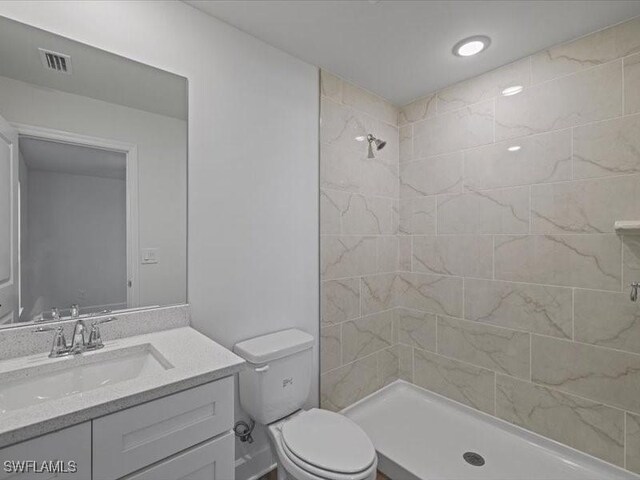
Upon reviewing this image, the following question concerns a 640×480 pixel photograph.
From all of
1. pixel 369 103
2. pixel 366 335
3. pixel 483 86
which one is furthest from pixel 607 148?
pixel 366 335

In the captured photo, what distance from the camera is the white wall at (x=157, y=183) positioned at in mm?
1332

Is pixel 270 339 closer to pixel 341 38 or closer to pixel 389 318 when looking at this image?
pixel 389 318

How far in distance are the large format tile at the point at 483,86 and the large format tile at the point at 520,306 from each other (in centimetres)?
119

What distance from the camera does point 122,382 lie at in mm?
995

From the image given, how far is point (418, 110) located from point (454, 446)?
2.25m

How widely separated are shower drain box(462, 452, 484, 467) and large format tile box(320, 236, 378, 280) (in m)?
1.19

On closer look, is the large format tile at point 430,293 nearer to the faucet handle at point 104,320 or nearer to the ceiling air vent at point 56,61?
the faucet handle at point 104,320

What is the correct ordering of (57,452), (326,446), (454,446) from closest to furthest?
(57,452) < (326,446) < (454,446)

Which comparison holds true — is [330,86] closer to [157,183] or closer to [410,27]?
[410,27]

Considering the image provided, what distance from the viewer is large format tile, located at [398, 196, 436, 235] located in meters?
2.32

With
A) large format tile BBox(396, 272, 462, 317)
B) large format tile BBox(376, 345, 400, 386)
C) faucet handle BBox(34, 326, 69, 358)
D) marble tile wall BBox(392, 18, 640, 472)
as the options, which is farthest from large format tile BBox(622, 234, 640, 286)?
faucet handle BBox(34, 326, 69, 358)

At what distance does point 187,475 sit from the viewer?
989mm

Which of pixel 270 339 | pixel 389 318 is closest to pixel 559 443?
pixel 389 318

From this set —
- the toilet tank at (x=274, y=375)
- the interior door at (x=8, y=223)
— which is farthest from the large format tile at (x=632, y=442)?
the interior door at (x=8, y=223)
